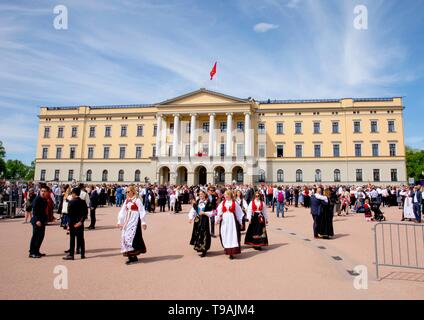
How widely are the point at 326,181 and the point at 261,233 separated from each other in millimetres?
44293

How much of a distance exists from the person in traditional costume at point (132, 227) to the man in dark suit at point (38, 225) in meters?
2.20

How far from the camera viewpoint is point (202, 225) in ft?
27.3

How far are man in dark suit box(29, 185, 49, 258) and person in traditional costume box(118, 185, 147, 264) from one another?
2203 mm

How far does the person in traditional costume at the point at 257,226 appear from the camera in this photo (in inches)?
348

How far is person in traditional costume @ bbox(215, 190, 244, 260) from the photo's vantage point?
25.5 ft

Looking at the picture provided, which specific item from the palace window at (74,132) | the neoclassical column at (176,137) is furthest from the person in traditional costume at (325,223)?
the palace window at (74,132)

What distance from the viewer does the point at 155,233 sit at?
11.5 metres

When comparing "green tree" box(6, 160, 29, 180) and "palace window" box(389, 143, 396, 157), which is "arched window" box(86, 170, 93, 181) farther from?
"green tree" box(6, 160, 29, 180)

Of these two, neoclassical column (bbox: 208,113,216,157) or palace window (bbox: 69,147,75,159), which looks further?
palace window (bbox: 69,147,75,159)

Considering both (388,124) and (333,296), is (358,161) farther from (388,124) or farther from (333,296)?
(333,296)

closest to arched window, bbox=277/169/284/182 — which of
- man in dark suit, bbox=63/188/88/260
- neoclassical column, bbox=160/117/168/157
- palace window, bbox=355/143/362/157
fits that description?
palace window, bbox=355/143/362/157

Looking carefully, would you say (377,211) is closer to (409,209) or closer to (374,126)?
(409,209)
